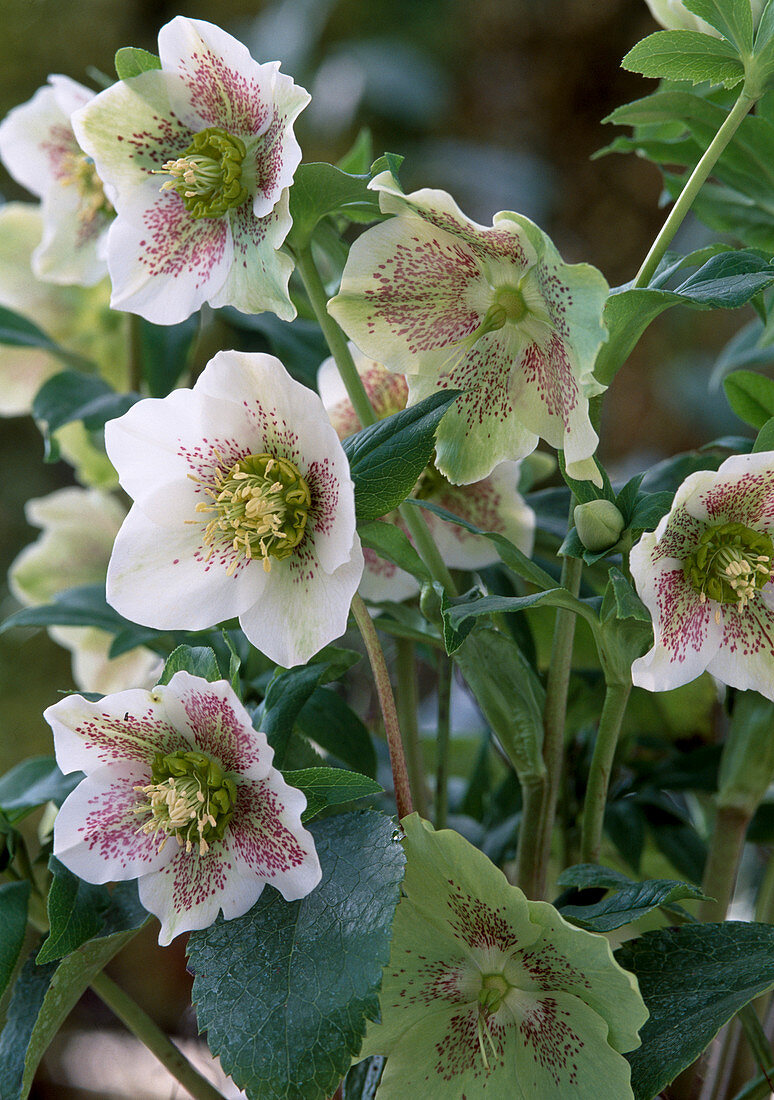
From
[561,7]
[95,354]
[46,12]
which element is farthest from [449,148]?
[95,354]

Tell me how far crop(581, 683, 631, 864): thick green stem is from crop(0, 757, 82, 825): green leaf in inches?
8.7

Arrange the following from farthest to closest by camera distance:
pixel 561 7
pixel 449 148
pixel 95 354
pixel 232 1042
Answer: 1. pixel 561 7
2. pixel 449 148
3. pixel 95 354
4. pixel 232 1042

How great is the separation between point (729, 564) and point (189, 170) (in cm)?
25

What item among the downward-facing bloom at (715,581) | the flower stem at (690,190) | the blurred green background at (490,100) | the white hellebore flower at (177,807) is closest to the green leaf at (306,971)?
the white hellebore flower at (177,807)

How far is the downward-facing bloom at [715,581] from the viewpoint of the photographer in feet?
1.11

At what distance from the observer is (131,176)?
406mm

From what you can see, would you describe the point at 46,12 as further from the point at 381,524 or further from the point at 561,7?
the point at 381,524

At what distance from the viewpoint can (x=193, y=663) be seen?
1.21 ft

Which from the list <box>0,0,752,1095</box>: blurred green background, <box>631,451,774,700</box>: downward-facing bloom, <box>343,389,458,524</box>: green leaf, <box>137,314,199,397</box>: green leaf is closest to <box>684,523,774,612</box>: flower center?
<box>631,451,774,700</box>: downward-facing bloom

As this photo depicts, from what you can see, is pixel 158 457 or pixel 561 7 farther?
pixel 561 7

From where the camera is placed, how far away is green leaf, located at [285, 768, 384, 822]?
0.35 meters

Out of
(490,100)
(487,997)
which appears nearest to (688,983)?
(487,997)

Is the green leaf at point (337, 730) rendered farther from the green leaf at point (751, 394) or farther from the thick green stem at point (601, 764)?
the green leaf at point (751, 394)

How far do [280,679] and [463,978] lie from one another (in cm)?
13
